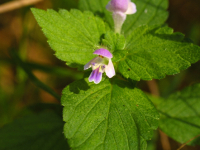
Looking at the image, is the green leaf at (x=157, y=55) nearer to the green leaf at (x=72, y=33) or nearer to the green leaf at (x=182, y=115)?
the green leaf at (x=72, y=33)

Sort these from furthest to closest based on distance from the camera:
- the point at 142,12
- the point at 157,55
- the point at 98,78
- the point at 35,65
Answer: the point at 35,65 < the point at 142,12 < the point at 157,55 < the point at 98,78

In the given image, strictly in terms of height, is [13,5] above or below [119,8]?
above

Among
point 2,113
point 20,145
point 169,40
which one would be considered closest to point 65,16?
point 169,40

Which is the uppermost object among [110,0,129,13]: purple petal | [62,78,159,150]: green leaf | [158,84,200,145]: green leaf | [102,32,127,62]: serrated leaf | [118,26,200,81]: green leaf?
[110,0,129,13]: purple petal

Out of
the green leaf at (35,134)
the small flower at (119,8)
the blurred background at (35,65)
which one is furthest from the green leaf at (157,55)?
the blurred background at (35,65)

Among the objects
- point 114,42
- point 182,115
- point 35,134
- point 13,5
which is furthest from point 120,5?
point 13,5

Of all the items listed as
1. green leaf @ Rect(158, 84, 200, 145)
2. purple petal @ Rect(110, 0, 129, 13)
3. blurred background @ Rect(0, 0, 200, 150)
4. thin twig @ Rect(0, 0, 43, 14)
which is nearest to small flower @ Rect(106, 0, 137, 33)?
purple petal @ Rect(110, 0, 129, 13)

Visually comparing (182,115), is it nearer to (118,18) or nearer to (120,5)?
(118,18)

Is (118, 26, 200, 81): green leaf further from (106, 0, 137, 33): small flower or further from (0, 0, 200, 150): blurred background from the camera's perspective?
(0, 0, 200, 150): blurred background
